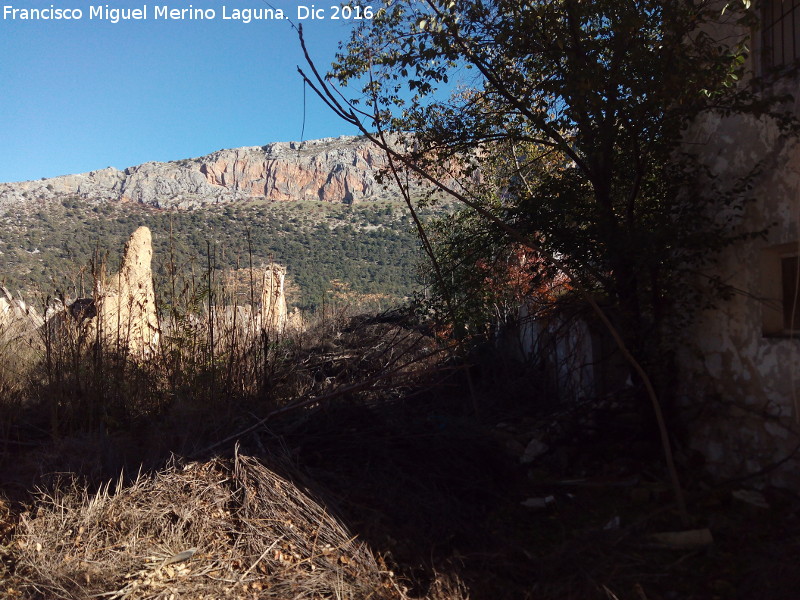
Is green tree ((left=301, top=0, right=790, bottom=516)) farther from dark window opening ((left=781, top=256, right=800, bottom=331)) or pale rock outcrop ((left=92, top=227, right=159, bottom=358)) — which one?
pale rock outcrop ((left=92, top=227, right=159, bottom=358))

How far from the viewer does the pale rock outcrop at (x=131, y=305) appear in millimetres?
6146

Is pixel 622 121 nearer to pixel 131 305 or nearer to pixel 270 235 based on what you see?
pixel 131 305

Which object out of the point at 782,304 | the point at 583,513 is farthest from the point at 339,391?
the point at 782,304

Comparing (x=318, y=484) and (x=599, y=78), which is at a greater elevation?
(x=599, y=78)

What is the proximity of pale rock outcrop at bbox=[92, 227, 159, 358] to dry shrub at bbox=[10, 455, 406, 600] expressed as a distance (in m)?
2.15

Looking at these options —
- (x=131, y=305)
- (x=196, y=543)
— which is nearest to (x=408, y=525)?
(x=196, y=543)

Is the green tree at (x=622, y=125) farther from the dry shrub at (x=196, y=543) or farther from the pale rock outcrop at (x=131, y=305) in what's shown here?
the pale rock outcrop at (x=131, y=305)

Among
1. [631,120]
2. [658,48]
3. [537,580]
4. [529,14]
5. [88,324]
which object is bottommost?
[537,580]

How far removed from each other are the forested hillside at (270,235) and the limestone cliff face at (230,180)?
159 cm

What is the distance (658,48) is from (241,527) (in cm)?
433

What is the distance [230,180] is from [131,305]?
129ft

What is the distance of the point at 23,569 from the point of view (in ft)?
12.1

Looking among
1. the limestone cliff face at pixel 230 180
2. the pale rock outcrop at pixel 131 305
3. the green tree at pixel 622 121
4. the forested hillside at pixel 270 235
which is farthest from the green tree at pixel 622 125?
the limestone cliff face at pixel 230 180

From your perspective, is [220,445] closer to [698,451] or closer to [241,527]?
[241,527]
